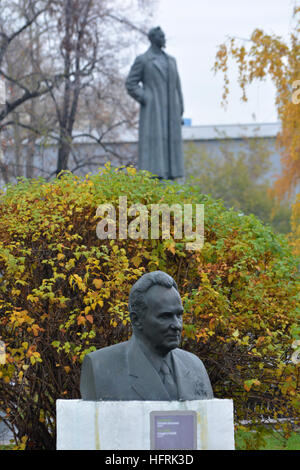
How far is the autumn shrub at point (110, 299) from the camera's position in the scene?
6.12 m

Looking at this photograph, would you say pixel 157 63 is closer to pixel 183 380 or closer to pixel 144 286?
pixel 144 286

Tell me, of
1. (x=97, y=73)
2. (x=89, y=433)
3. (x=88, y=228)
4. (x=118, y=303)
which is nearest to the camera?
(x=89, y=433)

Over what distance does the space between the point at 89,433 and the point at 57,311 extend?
2360mm

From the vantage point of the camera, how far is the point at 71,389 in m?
6.37

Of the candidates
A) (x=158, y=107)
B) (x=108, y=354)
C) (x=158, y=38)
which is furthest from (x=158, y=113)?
(x=108, y=354)

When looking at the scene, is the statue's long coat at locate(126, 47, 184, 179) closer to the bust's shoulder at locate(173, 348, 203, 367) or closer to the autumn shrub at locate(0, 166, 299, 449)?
the autumn shrub at locate(0, 166, 299, 449)

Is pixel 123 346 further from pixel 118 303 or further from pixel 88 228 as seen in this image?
pixel 88 228

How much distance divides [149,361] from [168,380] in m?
0.16

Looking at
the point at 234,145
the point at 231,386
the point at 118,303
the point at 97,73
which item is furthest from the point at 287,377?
the point at 234,145

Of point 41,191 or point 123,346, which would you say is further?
point 41,191

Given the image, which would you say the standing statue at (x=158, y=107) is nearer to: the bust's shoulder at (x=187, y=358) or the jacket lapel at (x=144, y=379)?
the bust's shoulder at (x=187, y=358)

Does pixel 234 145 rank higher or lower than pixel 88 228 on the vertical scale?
higher

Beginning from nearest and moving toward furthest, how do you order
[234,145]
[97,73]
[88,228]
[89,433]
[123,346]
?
[89,433], [123,346], [88,228], [97,73], [234,145]

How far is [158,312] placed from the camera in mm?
4152
